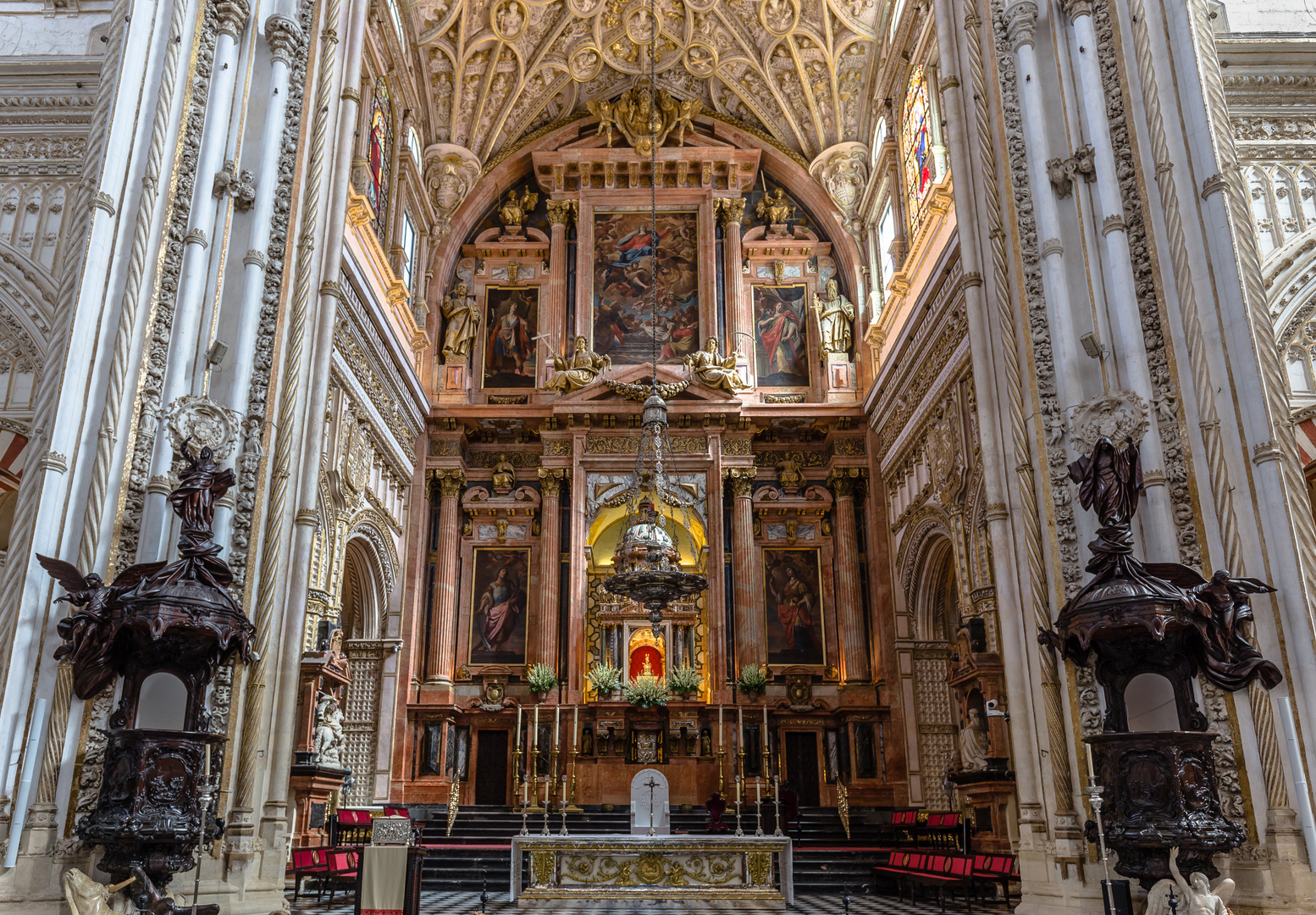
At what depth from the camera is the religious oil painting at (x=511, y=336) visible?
21859mm

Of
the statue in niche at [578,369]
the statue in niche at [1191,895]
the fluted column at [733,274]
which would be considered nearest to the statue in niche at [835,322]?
the fluted column at [733,274]

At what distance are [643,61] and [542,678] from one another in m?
13.2

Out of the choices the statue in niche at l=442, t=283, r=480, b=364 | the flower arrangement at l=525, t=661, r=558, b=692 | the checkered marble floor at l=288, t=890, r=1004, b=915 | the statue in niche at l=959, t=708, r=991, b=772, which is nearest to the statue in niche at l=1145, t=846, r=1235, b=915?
the checkered marble floor at l=288, t=890, r=1004, b=915

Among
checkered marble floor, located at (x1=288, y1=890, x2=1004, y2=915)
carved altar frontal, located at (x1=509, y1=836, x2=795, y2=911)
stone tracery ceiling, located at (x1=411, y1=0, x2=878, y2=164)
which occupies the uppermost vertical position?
stone tracery ceiling, located at (x1=411, y1=0, x2=878, y2=164)

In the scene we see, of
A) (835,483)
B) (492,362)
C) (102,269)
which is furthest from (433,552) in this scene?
(102,269)

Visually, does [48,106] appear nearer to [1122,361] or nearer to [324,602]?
[324,602]

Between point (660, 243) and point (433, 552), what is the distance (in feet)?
26.8

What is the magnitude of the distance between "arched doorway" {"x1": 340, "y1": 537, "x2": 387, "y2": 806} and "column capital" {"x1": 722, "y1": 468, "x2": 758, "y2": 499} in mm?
6956

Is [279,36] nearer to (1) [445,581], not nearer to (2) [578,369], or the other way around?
(2) [578,369]

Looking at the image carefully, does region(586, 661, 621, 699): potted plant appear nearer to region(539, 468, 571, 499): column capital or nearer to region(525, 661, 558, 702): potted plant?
region(525, 661, 558, 702): potted plant

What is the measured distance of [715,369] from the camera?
2083cm

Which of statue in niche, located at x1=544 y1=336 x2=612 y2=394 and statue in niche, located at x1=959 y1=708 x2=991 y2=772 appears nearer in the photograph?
statue in niche, located at x1=959 y1=708 x2=991 y2=772

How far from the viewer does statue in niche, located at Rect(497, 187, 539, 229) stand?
74.0ft

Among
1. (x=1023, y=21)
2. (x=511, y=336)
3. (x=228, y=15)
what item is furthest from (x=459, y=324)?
(x=1023, y=21)
